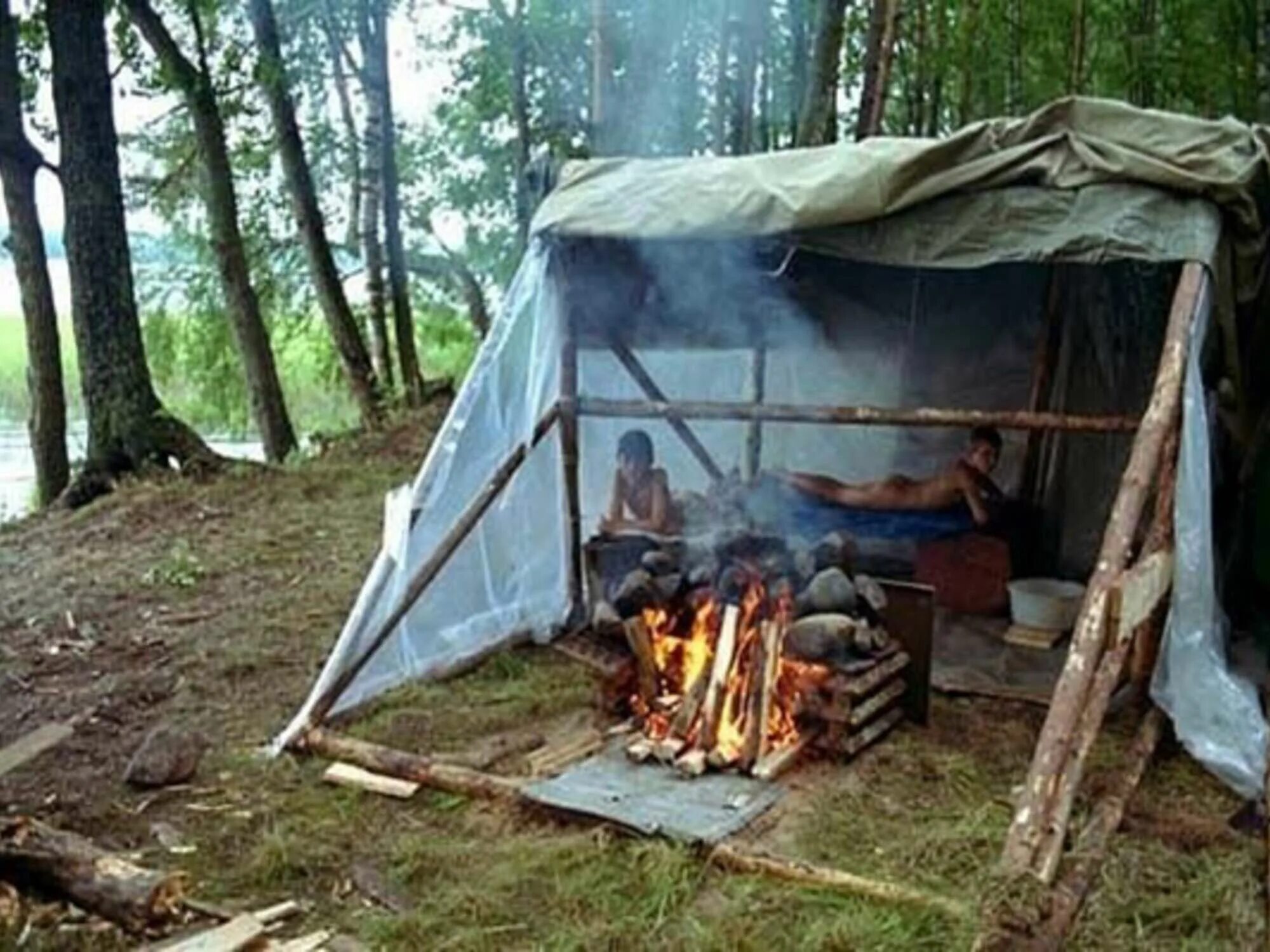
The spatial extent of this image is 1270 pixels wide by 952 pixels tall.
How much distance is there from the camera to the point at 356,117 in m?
13.8

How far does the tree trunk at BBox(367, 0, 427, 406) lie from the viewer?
36.2 feet

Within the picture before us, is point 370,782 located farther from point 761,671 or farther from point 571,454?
point 571,454

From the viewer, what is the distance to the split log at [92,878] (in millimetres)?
2949

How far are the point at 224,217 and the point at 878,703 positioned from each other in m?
7.44

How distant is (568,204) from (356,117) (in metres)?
9.88

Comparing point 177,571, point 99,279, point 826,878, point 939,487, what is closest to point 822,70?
point 939,487

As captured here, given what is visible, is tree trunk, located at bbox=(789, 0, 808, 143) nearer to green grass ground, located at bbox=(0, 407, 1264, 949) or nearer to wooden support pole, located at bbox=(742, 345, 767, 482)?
wooden support pole, located at bbox=(742, 345, 767, 482)

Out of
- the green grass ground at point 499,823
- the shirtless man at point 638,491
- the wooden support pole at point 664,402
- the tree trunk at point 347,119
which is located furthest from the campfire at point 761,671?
the tree trunk at point 347,119

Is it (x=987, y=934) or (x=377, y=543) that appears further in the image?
(x=377, y=543)

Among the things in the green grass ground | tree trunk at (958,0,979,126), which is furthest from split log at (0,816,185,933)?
tree trunk at (958,0,979,126)

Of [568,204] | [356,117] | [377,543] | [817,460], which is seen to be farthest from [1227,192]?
[356,117]

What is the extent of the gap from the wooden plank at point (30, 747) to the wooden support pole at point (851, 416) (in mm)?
2177

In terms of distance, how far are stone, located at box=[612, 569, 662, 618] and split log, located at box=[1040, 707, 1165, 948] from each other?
1.60 meters

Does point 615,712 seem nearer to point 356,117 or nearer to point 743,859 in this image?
point 743,859
